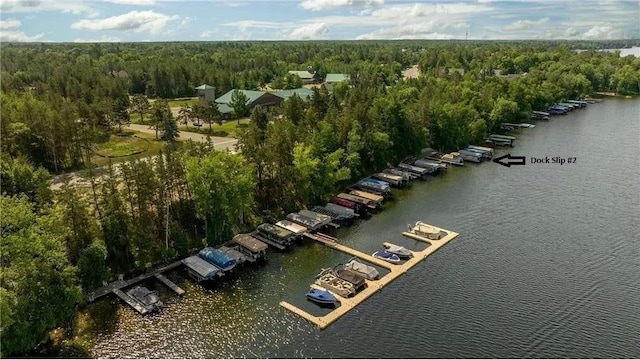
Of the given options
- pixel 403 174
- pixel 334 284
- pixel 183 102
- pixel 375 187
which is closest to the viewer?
pixel 334 284

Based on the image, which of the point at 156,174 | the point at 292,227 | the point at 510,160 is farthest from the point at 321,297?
the point at 510,160

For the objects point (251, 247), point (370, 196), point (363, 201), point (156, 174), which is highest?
point (156, 174)

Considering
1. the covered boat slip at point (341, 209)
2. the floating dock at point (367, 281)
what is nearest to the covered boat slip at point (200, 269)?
the floating dock at point (367, 281)

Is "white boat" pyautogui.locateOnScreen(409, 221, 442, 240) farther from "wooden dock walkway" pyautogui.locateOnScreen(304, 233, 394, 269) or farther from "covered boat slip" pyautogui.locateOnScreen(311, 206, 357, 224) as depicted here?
"wooden dock walkway" pyautogui.locateOnScreen(304, 233, 394, 269)

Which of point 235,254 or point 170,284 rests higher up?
point 235,254

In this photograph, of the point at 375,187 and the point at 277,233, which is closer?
the point at 277,233

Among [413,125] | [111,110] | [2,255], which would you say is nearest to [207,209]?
[2,255]

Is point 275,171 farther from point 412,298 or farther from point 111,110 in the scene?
point 111,110

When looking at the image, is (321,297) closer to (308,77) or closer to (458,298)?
(458,298)
